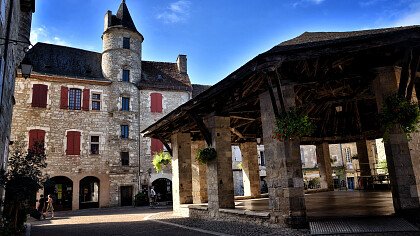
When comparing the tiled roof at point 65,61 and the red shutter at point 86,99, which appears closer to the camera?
the tiled roof at point 65,61

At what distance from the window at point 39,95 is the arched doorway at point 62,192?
5063 mm

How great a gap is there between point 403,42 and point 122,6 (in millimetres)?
23928

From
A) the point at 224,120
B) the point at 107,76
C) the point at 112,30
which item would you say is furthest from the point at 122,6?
the point at 224,120

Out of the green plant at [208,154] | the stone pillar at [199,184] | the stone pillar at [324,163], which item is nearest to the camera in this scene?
the green plant at [208,154]

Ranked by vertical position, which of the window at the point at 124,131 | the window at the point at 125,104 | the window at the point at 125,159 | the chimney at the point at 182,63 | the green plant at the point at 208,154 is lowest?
the green plant at the point at 208,154

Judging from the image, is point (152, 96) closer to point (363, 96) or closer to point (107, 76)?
point (107, 76)

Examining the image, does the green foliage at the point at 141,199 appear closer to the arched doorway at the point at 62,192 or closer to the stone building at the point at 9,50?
the arched doorway at the point at 62,192

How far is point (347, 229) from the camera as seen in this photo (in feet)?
19.2

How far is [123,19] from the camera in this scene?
82.2 feet

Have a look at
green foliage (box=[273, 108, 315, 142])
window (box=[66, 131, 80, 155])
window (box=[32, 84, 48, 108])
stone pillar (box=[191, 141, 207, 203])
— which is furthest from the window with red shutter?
green foliage (box=[273, 108, 315, 142])

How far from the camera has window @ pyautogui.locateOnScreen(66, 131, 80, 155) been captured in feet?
69.5

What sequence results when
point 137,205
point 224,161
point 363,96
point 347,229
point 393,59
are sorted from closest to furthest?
point 347,229 < point 393,59 < point 363,96 < point 224,161 < point 137,205

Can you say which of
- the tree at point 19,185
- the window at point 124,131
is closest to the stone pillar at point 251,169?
the tree at point 19,185

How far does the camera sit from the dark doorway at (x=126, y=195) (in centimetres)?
2242
